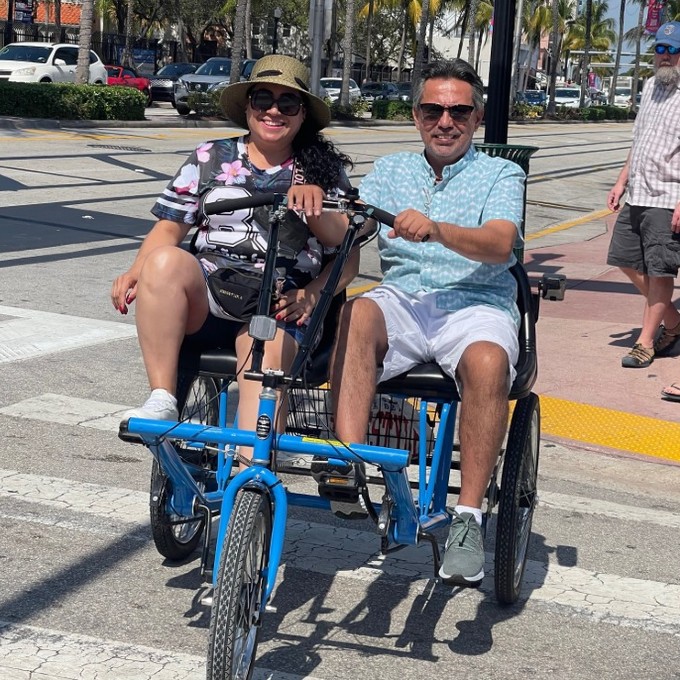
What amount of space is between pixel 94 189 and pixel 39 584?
11334 millimetres

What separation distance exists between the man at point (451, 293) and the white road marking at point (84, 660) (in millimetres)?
782

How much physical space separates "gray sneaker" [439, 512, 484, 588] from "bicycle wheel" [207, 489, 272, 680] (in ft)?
2.22

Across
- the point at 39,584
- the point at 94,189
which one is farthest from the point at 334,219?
the point at 94,189

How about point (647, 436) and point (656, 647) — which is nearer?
point (656, 647)

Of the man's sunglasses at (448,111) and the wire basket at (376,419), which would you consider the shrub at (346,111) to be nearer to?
the man's sunglasses at (448,111)

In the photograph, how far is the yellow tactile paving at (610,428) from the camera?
6273mm

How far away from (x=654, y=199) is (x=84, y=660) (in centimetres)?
499

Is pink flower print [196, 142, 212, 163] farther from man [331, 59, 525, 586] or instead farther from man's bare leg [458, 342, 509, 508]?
man's bare leg [458, 342, 509, 508]

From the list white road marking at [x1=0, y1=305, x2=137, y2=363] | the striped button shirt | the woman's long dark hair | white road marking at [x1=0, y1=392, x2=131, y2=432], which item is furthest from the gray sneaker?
the striped button shirt

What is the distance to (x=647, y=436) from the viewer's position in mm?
6457

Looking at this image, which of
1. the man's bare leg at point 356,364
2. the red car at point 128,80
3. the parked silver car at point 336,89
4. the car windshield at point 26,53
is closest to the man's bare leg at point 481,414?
the man's bare leg at point 356,364

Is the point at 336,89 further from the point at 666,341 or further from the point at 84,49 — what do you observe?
the point at 666,341

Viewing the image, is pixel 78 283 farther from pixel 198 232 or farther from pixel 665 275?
pixel 198 232

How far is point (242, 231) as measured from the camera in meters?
4.19
